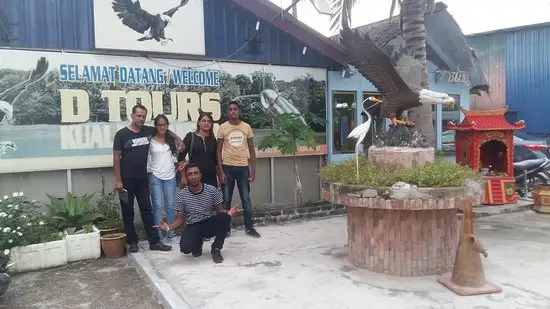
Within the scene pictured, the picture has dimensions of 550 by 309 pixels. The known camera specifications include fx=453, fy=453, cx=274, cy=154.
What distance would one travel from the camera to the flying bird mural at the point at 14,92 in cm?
586

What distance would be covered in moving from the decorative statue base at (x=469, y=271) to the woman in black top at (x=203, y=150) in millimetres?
3140

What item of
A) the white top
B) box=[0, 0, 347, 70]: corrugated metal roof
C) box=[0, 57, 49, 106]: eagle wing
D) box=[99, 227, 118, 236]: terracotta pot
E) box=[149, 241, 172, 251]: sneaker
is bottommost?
box=[149, 241, 172, 251]: sneaker

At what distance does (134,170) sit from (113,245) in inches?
37.5

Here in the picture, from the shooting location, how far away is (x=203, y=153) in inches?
229

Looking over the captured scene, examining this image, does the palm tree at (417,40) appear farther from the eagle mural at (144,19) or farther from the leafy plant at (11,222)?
the leafy plant at (11,222)

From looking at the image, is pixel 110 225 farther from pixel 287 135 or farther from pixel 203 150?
pixel 287 135

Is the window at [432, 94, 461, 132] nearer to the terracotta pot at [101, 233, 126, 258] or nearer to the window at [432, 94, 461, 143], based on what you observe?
the window at [432, 94, 461, 143]

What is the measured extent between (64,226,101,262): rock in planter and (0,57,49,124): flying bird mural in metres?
1.78

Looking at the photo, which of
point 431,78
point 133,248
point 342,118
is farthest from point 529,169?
point 133,248

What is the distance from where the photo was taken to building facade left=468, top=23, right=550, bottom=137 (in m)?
14.6

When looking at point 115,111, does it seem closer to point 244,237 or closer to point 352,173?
point 244,237

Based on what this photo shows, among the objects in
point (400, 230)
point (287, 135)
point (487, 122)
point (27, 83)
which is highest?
point (27, 83)

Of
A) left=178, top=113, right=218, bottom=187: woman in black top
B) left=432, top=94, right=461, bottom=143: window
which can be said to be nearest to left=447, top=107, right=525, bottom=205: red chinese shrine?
left=432, top=94, right=461, bottom=143: window

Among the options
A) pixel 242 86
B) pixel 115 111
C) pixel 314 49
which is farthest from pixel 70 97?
pixel 314 49
